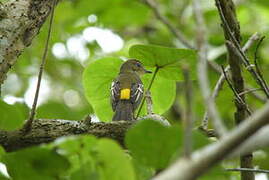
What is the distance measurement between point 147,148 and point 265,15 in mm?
6165

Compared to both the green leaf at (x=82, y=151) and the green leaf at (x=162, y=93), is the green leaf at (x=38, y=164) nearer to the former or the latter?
the green leaf at (x=82, y=151)

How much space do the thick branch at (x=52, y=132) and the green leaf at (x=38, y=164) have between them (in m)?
0.94

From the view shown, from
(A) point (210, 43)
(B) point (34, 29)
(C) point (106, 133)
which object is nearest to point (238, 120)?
(C) point (106, 133)

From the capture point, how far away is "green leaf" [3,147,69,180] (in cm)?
176

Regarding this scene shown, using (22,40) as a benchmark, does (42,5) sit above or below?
above

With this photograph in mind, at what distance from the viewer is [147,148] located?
1791 mm

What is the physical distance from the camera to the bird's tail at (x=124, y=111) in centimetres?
445

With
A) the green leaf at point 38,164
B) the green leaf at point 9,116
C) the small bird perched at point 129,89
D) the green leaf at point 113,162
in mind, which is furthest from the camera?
the small bird perched at point 129,89

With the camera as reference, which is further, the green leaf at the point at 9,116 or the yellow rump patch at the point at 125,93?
the yellow rump patch at the point at 125,93

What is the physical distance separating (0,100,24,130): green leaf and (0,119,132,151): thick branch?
24 cm

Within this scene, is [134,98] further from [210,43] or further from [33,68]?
[33,68]

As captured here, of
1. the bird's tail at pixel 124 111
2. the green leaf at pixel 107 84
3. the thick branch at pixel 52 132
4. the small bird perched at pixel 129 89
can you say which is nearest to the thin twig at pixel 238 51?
the thick branch at pixel 52 132

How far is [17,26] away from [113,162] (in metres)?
1.36

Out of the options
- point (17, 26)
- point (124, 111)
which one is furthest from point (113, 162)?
point (124, 111)
